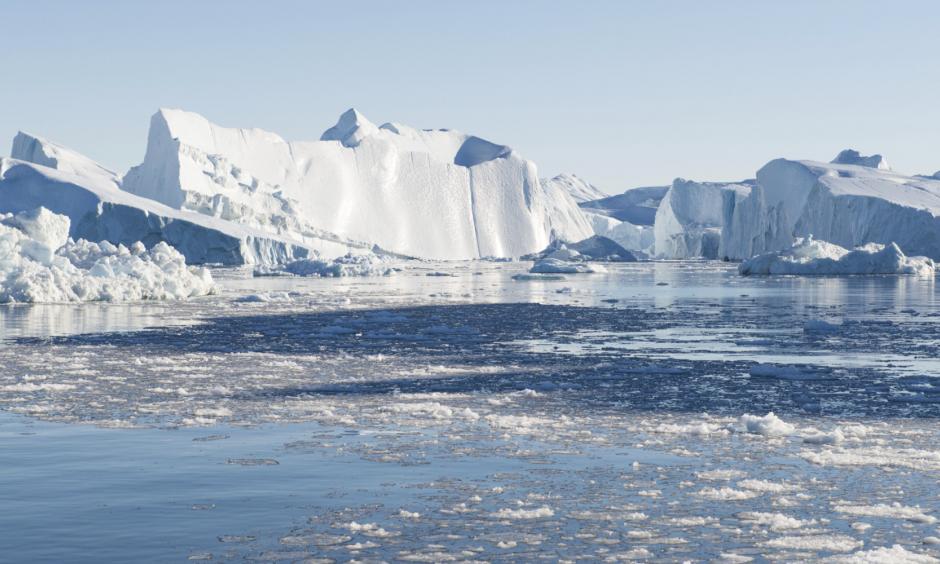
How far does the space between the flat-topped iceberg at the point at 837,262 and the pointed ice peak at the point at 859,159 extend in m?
35.2

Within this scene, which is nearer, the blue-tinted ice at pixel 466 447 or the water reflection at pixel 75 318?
the blue-tinted ice at pixel 466 447

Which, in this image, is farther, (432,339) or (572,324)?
(572,324)

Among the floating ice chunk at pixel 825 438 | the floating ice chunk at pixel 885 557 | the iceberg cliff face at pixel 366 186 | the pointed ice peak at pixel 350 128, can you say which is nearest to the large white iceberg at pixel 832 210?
the iceberg cliff face at pixel 366 186

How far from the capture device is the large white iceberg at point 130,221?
5397 cm

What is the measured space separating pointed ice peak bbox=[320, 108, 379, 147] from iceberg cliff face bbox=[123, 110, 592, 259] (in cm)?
15

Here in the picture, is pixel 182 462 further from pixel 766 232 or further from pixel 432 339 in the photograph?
pixel 766 232

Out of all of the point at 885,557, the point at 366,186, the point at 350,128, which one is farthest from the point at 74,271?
the point at 350,128

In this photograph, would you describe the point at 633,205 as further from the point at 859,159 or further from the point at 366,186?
the point at 859,159

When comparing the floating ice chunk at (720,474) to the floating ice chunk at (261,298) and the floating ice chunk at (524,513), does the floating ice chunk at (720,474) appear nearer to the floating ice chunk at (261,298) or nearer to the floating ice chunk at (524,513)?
the floating ice chunk at (524,513)

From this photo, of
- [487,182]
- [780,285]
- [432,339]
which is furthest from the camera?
[487,182]

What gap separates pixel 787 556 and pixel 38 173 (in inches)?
2331

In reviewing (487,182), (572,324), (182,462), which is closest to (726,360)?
(572,324)

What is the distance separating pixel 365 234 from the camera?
97.6 m

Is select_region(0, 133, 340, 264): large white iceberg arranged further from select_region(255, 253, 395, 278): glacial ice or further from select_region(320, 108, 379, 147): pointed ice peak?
select_region(320, 108, 379, 147): pointed ice peak
